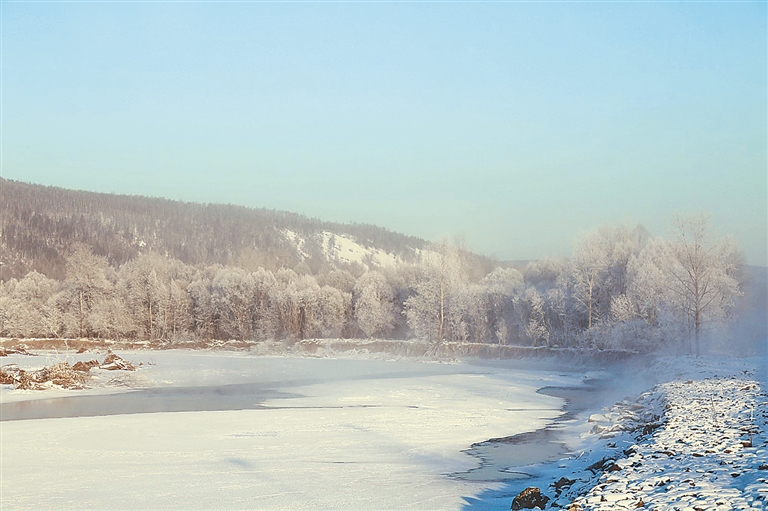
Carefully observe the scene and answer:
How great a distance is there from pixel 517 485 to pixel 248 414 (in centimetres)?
1292

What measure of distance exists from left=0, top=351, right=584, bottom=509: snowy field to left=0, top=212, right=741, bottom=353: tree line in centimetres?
1831

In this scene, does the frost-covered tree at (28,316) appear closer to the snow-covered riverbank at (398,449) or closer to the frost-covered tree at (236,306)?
the frost-covered tree at (236,306)

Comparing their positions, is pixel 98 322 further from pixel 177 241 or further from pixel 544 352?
pixel 177 241

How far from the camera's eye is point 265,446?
16.9 m

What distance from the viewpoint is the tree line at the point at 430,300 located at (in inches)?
1816

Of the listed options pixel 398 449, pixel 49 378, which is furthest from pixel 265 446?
pixel 49 378

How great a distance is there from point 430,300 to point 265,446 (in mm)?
52504

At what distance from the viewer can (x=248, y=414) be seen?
2305 centimetres

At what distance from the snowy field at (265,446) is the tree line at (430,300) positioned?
1831 cm

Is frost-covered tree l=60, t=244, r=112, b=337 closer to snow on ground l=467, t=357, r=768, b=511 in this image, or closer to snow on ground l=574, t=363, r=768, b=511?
snow on ground l=467, t=357, r=768, b=511

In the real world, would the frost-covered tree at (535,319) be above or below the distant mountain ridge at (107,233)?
below

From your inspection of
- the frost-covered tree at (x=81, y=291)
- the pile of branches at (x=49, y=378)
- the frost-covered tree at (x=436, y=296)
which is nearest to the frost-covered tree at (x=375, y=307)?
the frost-covered tree at (x=436, y=296)

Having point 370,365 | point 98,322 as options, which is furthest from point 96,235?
point 370,365

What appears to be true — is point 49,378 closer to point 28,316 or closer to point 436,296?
point 436,296
